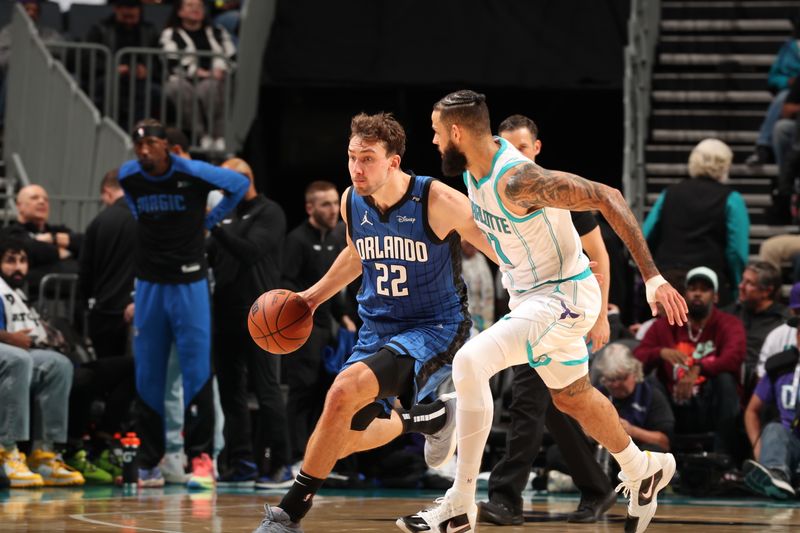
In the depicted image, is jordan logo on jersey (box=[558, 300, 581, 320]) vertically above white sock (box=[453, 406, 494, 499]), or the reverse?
jordan logo on jersey (box=[558, 300, 581, 320])

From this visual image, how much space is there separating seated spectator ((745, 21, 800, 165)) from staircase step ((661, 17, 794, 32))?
1.38 meters

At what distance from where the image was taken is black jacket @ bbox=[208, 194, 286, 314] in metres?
10.8

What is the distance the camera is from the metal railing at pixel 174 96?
13836 mm

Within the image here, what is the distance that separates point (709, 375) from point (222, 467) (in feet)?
12.4

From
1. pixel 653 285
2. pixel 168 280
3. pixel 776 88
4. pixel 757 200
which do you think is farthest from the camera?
pixel 776 88

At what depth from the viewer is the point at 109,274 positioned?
11227 mm

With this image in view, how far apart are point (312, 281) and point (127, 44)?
4954mm

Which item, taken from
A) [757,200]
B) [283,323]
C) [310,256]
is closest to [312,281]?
[310,256]

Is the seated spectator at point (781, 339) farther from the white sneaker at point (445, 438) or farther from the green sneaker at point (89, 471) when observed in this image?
the green sneaker at point (89, 471)

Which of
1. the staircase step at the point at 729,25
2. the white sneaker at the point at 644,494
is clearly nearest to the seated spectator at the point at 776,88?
the staircase step at the point at 729,25

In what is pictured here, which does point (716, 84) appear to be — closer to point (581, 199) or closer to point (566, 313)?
point (566, 313)

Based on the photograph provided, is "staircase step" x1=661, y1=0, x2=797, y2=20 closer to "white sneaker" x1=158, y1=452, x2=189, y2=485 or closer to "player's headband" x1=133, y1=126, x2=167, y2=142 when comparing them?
"player's headband" x1=133, y1=126, x2=167, y2=142

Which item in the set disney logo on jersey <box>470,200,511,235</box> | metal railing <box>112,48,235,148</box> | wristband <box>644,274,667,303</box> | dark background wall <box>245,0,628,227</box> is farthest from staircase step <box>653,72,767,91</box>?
wristband <box>644,274,667,303</box>

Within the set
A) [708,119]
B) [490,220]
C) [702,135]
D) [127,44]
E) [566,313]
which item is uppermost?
[127,44]
